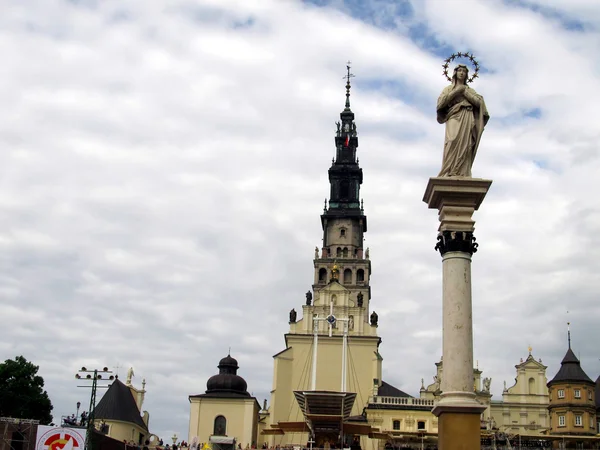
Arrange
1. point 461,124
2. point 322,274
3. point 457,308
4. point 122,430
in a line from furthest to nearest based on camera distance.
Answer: point 322,274 → point 122,430 → point 461,124 → point 457,308

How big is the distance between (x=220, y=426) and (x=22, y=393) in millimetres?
16764

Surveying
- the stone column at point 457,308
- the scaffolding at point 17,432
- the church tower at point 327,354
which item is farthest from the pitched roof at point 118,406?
the stone column at point 457,308

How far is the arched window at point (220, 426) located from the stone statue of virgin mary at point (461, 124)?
5411cm

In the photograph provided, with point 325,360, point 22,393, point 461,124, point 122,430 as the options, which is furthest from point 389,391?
point 461,124

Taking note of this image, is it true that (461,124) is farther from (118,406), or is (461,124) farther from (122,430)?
(118,406)

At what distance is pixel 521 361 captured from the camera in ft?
258

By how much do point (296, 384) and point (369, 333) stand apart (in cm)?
799

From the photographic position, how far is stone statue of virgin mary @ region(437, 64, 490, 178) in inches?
816

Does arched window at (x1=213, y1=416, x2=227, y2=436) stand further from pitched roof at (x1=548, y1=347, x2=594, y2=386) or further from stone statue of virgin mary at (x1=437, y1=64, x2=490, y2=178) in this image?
stone statue of virgin mary at (x1=437, y1=64, x2=490, y2=178)

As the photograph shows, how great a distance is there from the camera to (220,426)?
71.1 metres

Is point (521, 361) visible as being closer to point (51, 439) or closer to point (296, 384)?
point (296, 384)

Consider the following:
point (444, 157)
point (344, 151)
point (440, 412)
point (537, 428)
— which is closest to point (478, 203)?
point (444, 157)

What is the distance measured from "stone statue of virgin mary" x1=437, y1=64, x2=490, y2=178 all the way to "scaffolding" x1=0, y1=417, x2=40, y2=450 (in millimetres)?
30641

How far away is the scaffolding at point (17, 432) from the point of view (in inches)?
1716
